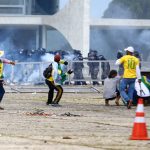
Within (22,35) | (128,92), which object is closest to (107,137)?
(128,92)

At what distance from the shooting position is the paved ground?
42.8ft

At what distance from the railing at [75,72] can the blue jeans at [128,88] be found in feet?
35.5

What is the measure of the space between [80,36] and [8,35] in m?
5.46

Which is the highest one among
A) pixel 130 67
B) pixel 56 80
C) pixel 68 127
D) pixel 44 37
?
pixel 44 37

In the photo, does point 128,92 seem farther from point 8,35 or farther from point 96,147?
point 8,35

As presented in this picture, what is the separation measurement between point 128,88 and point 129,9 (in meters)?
38.3

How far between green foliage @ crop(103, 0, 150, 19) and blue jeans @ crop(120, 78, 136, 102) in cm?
3556

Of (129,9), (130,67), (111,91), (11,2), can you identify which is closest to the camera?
(130,67)

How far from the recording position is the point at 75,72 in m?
33.3

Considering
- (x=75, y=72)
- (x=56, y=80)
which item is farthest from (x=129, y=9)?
(x=56, y=80)

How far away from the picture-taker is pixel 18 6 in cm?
5378

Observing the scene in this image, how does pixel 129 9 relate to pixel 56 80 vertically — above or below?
above

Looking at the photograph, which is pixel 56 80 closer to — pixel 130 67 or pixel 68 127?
pixel 130 67

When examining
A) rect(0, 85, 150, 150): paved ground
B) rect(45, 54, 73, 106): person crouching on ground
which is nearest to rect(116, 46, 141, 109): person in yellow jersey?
rect(0, 85, 150, 150): paved ground
